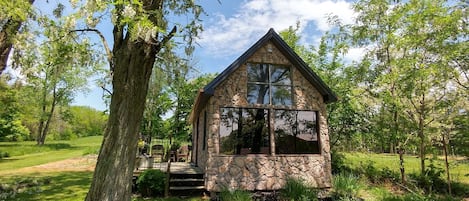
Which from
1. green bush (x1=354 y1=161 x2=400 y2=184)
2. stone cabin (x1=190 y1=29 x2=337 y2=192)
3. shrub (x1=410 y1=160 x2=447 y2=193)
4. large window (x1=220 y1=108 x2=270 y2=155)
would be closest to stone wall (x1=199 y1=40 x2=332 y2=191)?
stone cabin (x1=190 y1=29 x2=337 y2=192)

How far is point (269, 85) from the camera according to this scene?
925 cm

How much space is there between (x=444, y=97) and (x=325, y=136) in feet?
15.0

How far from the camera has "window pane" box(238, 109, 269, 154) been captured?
8.87 metres

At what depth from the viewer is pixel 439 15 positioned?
30.3 feet

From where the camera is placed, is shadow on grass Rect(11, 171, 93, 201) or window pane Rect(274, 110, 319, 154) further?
window pane Rect(274, 110, 319, 154)

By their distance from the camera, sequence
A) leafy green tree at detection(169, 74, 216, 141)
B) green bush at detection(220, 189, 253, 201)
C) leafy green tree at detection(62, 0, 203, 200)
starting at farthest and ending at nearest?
leafy green tree at detection(169, 74, 216, 141), green bush at detection(220, 189, 253, 201), leafy green tree at detection(62, 0, 203, 200)

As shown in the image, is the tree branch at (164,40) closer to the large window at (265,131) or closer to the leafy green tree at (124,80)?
the leafy green tree at (124,80)

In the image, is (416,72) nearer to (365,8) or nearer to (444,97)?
(444,97)

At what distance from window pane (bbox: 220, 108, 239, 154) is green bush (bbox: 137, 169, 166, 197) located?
2.09 meters

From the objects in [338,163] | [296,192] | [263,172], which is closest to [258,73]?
[263,172]

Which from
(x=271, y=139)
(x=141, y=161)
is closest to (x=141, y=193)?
(x=141, y=161)

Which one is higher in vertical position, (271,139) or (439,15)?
(439,15)

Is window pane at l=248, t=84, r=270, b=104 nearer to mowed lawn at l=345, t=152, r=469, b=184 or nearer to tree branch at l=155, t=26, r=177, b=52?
tree branch at l=155, t=26, r=177, b=52

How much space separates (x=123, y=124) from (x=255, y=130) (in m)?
5.40
